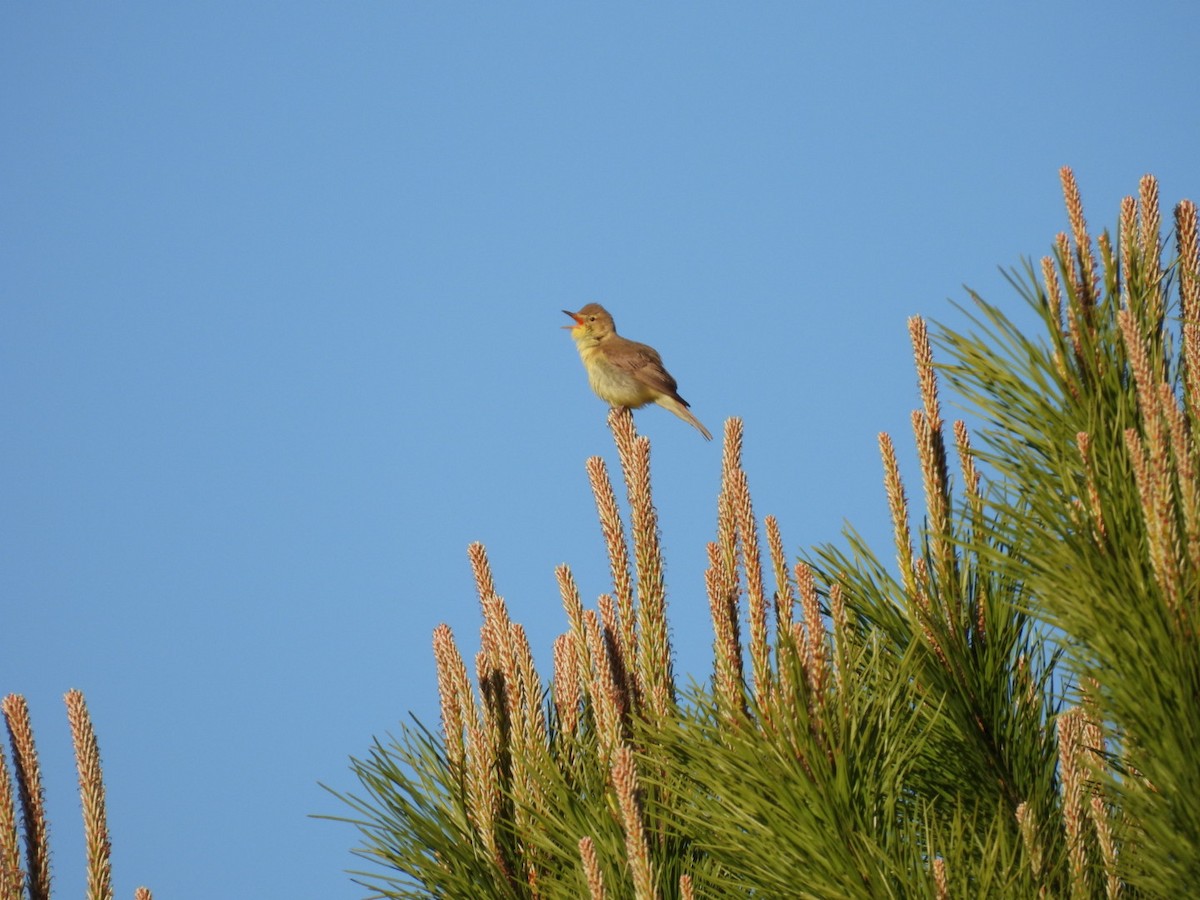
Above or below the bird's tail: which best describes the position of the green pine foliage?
below

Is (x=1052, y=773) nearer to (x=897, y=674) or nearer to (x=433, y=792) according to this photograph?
(x=897, y=674)

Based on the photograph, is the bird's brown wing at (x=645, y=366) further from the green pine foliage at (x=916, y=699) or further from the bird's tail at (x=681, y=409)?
the green pine foliage at (x=916, y=699)

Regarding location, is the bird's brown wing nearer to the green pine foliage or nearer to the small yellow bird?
the small yellow bird

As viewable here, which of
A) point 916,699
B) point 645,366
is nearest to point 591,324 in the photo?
point 645,366

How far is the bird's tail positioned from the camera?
39.5ft

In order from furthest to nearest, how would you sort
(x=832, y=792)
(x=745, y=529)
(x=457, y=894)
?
(x=457, y=894), (x=745, y=529), (x=832, y=792)

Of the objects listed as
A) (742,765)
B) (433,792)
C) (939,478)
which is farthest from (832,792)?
(433,792)

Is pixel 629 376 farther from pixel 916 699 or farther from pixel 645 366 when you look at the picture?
pixel 916 699

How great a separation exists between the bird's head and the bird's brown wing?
22.3 inches

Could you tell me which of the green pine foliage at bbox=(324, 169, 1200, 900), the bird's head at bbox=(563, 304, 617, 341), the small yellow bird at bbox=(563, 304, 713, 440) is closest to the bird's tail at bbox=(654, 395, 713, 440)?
the small yellow bird at bbox=(563, 304, 713, 440)

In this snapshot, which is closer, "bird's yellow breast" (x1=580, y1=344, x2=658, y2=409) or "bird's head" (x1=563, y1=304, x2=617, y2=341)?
"bird's yellow breast" (x1=580, y1=344, x2=658, y2=409)

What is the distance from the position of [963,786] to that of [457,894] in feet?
4.36

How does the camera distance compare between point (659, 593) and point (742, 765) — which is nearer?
point (742, 765)

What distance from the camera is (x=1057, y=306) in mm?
3408
